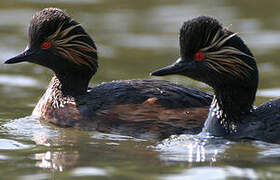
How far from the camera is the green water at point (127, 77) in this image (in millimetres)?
10125

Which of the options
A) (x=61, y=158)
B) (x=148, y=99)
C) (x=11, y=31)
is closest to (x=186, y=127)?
(x=148, y=99)

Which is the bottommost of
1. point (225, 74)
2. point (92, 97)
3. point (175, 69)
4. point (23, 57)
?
point (92, 97)

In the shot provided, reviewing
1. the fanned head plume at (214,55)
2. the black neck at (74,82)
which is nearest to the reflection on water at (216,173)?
the fanned head plume at (214,55)

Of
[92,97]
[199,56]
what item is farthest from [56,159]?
[199,56]

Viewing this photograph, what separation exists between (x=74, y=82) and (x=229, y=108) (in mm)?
2972

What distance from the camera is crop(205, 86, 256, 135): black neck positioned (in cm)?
1188

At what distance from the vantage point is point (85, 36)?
13469mm

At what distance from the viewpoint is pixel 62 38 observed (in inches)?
527

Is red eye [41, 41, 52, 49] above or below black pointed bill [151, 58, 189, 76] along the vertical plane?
above

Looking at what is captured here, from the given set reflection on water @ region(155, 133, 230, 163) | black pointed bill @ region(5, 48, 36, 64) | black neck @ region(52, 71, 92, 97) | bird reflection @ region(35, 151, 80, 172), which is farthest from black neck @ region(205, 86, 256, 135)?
black pointed bill @ region(5, 48, 36, 64)

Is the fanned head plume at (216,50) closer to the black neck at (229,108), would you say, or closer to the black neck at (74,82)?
the black neck at (229,108)

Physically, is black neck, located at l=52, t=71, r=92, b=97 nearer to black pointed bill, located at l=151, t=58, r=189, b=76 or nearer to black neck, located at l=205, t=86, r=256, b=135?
black pointed bill, located at l=151, t=58, r=189, b=76

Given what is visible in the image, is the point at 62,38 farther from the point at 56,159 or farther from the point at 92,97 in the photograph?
the point at 56,159

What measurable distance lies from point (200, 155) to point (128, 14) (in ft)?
42.0
